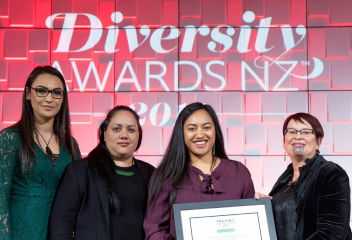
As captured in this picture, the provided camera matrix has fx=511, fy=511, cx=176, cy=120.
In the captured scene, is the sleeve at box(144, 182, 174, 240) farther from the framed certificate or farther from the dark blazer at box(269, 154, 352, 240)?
the dark blazer at box(269, 154, 352, 240)

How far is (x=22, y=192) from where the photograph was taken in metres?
2.69

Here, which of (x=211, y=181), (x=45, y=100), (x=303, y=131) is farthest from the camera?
(x=303, y=131)

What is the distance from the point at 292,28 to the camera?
517 centimetres

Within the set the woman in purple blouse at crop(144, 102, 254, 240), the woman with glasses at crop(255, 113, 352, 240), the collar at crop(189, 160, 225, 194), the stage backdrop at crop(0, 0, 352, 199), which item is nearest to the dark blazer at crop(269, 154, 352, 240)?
the woman with glasses at crop(255, 113, 352, 240)

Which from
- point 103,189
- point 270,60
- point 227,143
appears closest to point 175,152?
point 103,189

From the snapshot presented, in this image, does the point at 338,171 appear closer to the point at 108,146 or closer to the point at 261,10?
the point at 108,146

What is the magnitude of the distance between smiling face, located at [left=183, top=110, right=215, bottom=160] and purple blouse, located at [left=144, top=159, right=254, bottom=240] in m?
0.12

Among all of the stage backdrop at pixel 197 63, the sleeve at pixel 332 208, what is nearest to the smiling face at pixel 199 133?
the sleeve at pixel 332 208

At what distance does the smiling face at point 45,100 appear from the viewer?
2.82 meters

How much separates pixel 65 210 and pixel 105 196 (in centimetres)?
22

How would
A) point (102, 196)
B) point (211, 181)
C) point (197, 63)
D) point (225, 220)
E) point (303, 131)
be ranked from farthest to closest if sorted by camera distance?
1. point (197, 63)
2. point (303, 131)
3. point (102, 196)
4. point (211, 181)
5. point (225, 220)

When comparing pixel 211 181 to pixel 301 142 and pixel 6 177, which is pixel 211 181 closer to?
pixel 301 142

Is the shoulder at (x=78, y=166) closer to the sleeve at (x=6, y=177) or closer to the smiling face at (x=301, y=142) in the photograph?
the sleeve at (x=6, y=177)

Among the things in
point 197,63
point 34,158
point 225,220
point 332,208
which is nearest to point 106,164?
point 34,158
